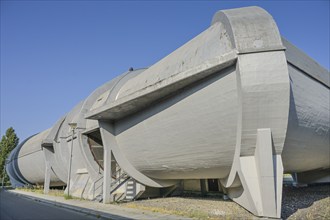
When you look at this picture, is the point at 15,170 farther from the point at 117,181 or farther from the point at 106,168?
the point at 106,168

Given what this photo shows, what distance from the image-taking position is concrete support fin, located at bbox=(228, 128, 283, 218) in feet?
28.3

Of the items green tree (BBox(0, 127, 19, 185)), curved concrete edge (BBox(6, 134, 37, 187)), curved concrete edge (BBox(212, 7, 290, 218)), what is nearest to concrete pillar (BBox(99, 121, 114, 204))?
curved concrete edge (BBox(212, 7, 290, 218))

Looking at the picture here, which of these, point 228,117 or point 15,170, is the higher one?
point 228,117

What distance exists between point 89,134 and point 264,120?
15693 mm

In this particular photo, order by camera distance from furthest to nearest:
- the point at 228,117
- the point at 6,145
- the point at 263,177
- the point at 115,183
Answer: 1. the point at 6,145
2. the point at 115,183
3. the point at 228,117
4. the point at 263,177

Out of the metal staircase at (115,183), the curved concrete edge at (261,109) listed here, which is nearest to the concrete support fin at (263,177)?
the curved concrete edge at (261,109)

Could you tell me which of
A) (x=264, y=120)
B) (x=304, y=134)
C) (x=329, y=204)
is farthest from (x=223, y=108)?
(x=329, y=204)

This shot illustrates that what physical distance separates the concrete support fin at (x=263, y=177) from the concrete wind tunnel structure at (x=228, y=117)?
33 millimetres

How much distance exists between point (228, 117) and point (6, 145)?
57861mm

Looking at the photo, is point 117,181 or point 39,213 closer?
point 39,213

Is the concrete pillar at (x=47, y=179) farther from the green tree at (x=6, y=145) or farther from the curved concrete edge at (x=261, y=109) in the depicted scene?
the green tree at (x=6, y=145)

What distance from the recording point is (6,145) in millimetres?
53812

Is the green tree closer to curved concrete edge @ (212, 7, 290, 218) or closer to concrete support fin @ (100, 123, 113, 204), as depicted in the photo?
concrete support fin @ (100, 123, 113, 204)

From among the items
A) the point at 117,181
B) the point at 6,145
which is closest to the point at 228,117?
the point at 117,181
